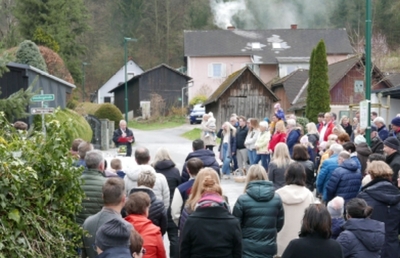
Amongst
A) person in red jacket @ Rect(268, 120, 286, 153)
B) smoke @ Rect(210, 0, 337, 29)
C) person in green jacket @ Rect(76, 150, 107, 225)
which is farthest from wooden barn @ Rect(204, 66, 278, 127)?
smoke @ Rect(210, 0, 337, 29)

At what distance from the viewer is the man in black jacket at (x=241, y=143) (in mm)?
20922

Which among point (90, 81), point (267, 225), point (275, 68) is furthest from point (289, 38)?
point (267, 225)

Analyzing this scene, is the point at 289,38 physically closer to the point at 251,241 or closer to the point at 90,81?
the point at 90,81

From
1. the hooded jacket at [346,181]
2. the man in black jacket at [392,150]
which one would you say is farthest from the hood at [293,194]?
the man in black jacket at [392,150]

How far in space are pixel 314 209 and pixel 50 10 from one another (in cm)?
5124

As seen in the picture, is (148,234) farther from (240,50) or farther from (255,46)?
(255,46)

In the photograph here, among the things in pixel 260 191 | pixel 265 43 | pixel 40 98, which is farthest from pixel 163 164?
pixel 265 43

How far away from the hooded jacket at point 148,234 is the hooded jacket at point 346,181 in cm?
430

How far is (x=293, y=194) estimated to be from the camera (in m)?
8.85

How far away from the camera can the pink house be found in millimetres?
73688

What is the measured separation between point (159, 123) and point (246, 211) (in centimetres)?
5673

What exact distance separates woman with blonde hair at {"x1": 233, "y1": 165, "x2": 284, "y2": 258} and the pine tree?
29.0m

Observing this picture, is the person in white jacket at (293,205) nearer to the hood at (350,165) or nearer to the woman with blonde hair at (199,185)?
the woman with blonde hair at (199,185)

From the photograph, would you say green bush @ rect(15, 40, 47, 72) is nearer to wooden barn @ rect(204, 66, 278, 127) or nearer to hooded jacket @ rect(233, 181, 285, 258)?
wooden barn @ rect(204, 66, 278, 127)
